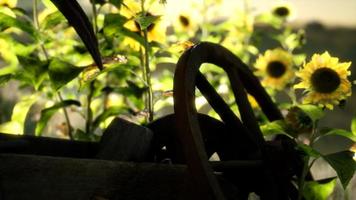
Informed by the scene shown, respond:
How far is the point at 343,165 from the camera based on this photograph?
843 millimetres

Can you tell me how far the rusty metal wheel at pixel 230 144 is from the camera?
0.65 meters

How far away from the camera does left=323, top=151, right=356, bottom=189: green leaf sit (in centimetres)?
83

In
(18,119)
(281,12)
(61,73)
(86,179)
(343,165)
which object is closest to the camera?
(86,179)

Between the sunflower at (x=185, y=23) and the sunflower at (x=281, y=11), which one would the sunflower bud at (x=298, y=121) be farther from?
the sunflower at (x=281, y=11)

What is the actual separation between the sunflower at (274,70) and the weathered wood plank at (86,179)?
95 cm

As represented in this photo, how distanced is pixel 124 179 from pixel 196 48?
235mm

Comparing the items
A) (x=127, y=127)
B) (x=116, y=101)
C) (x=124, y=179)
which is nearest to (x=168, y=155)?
(x=127, y=127)

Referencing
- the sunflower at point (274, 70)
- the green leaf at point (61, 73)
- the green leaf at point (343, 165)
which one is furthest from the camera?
the sunflower at point (274, 70)

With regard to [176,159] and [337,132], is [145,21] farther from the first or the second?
[337,132]

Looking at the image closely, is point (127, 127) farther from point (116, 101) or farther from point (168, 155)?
point (116, 101)

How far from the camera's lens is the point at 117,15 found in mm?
1087

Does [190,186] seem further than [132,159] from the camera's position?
No

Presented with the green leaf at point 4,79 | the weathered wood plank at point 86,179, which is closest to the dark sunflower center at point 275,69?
the green leaf at point 4,79

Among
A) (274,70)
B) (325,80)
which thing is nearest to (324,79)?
(325,80)
